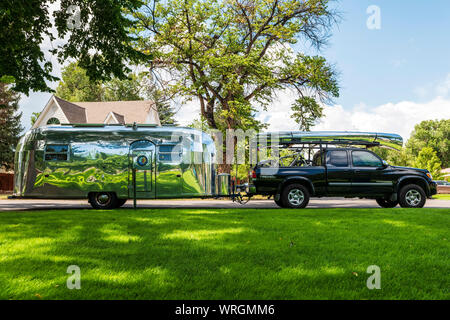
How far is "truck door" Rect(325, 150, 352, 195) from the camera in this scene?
1187cm

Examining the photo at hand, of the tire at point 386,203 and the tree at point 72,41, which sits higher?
the tree at point 72,41

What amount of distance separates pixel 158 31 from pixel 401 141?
15.5 meters

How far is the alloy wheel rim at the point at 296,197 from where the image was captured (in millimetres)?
11750

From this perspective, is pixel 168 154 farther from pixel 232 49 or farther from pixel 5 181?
pixel 5 181

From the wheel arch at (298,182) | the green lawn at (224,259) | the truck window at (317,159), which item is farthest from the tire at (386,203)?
the green lawn at (224,259)

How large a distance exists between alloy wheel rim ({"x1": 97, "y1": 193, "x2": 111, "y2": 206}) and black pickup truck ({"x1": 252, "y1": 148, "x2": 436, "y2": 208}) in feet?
17.8

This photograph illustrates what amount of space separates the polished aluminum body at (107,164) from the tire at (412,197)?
23.4 feet

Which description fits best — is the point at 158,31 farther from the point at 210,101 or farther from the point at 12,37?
the point at 12,37

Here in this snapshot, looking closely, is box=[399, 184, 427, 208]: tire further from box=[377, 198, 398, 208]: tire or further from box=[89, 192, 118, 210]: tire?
box=[89, 192, 118, 210]: tire

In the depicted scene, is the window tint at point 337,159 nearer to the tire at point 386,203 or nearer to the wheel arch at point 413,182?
the wheel arch at point 413,182

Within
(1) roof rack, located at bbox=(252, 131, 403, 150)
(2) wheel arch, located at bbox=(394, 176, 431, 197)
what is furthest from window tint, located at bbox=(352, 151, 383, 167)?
(2) wheel arch, located at bbox=(394, 176, 431, 197)
